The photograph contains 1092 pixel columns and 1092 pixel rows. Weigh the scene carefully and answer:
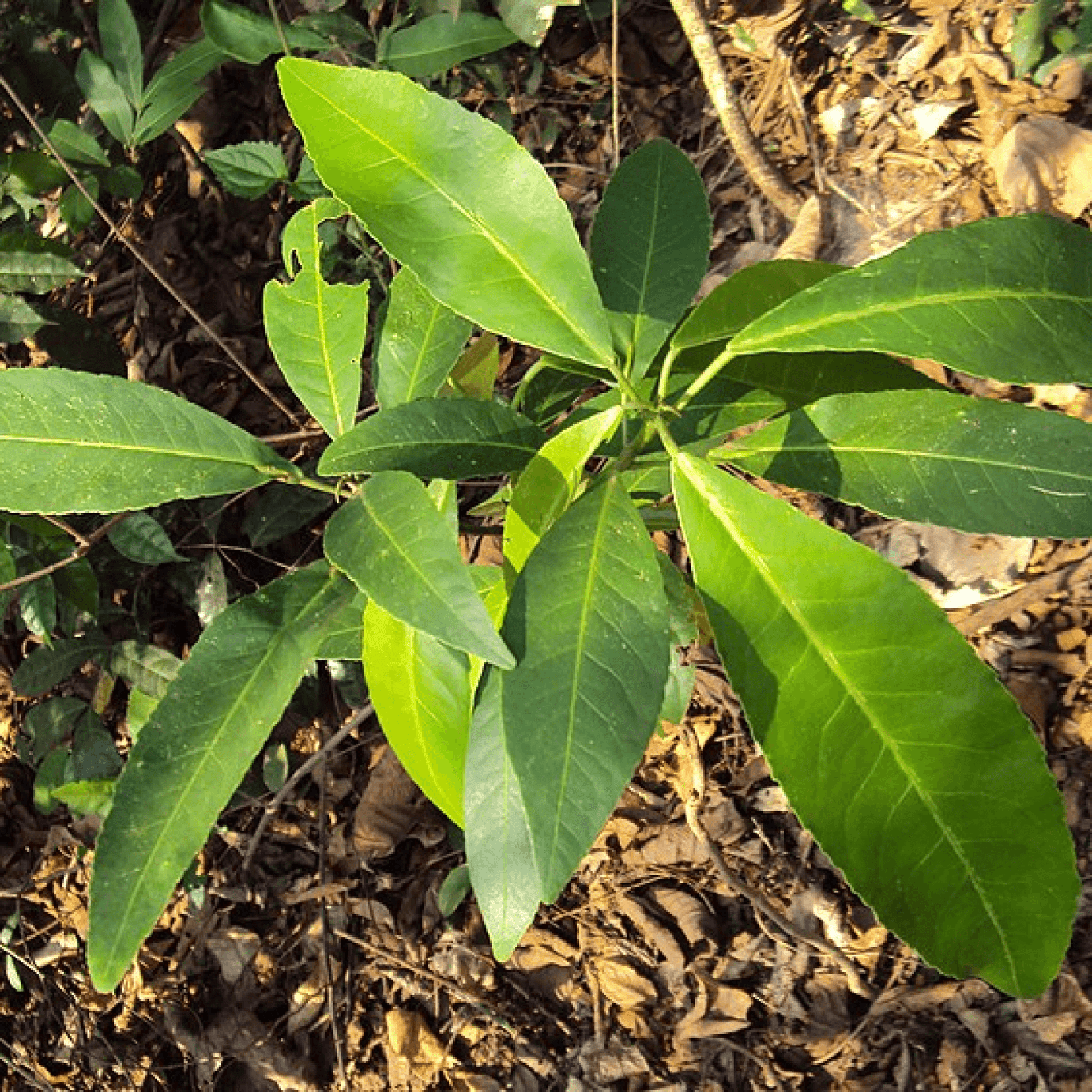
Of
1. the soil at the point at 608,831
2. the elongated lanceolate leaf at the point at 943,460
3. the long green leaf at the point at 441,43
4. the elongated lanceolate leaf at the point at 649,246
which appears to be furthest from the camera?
the long green leaf at the point at 441,43

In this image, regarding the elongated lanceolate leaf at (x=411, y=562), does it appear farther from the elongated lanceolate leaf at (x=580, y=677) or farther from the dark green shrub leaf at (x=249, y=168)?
the dark green shrub leaf at (x=249, y=168)

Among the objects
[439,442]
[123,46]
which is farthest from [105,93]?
[439,442]

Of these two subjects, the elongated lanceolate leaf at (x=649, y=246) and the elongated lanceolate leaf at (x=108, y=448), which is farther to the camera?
the elongated lanceolate leaf at (x=649, y=246)

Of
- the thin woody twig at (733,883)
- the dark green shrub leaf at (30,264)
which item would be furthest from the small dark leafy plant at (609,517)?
the dark green shrub leaf at (30,264)

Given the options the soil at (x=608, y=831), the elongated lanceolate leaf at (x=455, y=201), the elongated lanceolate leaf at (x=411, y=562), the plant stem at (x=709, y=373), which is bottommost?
the soil at (x=608, y=831)

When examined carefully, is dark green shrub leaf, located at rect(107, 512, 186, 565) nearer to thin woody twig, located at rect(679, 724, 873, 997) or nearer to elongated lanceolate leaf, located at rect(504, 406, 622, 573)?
thin woody twig, located at rect(679, 724, 873, 997)

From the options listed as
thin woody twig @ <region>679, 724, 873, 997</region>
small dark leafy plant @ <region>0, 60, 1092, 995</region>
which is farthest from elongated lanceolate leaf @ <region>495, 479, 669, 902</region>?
thin woody twig @ <region>679, 724, 873, 997</region>

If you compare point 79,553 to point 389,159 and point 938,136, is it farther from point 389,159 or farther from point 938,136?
point 938,136
